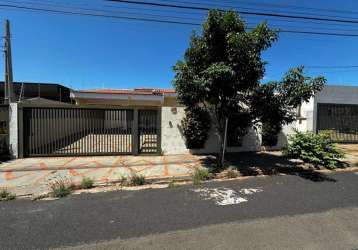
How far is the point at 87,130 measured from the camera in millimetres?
10164

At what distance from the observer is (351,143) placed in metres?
13.8

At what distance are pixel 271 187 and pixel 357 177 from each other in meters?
3.17

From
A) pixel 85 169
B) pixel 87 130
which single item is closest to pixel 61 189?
pixel 85 169

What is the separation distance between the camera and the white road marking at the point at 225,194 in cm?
490

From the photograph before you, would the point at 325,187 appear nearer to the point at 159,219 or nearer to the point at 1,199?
the point at 159,219

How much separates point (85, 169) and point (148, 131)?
326 cm

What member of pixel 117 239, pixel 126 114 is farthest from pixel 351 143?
pixel 117 239

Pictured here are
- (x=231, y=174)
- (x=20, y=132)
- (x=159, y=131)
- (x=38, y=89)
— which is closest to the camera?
(x=231, y=174)

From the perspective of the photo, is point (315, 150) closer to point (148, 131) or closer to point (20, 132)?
point (148, 131)

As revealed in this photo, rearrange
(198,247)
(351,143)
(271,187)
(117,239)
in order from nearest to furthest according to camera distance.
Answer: (198,247)
(117,239)
(271,187)
(351,143)

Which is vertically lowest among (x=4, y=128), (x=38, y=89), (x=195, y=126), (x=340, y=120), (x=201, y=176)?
(x=201, y=176)

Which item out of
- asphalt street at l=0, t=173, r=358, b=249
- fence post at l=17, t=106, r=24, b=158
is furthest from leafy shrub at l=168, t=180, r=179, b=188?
fence post at l=17, t=106, r=24, b=158

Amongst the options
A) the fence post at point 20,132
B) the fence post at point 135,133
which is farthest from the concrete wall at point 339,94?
the fence post at point 20,132

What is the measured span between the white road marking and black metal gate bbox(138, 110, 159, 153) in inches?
183
